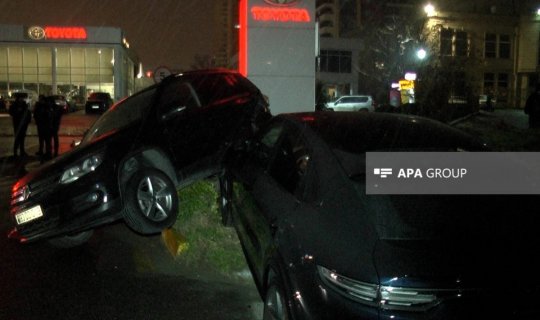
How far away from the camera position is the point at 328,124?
14.2 feet

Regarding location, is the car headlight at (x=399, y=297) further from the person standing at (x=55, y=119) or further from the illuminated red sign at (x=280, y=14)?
the person standing at (x=55, y=119)

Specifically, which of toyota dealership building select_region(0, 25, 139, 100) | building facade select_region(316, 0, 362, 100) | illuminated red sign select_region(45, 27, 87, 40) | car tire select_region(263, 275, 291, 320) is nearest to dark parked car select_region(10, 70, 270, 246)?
car tire select_region(263, 275, 291, 320)

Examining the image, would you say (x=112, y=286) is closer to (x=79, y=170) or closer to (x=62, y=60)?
(x=79, y=170)

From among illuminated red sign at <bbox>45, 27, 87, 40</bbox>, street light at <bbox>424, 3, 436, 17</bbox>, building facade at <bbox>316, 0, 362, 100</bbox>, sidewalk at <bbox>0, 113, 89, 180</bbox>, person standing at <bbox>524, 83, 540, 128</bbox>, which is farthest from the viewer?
building facade at <bbox>316, 0, 362, 100</bbox>

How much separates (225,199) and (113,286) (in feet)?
4.40

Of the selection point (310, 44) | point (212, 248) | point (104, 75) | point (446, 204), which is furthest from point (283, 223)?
point (104, 75)

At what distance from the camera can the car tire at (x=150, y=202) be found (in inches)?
228

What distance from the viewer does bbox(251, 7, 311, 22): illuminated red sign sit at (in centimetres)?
1452

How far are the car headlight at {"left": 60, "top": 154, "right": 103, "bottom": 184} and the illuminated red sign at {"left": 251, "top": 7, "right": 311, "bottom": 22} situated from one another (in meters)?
9.46

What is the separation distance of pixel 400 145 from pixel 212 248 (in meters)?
2.55

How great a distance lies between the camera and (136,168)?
6020 millimetres

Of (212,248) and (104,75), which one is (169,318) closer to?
(212,248)

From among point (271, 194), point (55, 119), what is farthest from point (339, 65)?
point (271, 194)

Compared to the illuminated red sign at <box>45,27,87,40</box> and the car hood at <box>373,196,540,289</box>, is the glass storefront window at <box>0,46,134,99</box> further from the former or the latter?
the car hood at <box>373,196,540,289</box>
